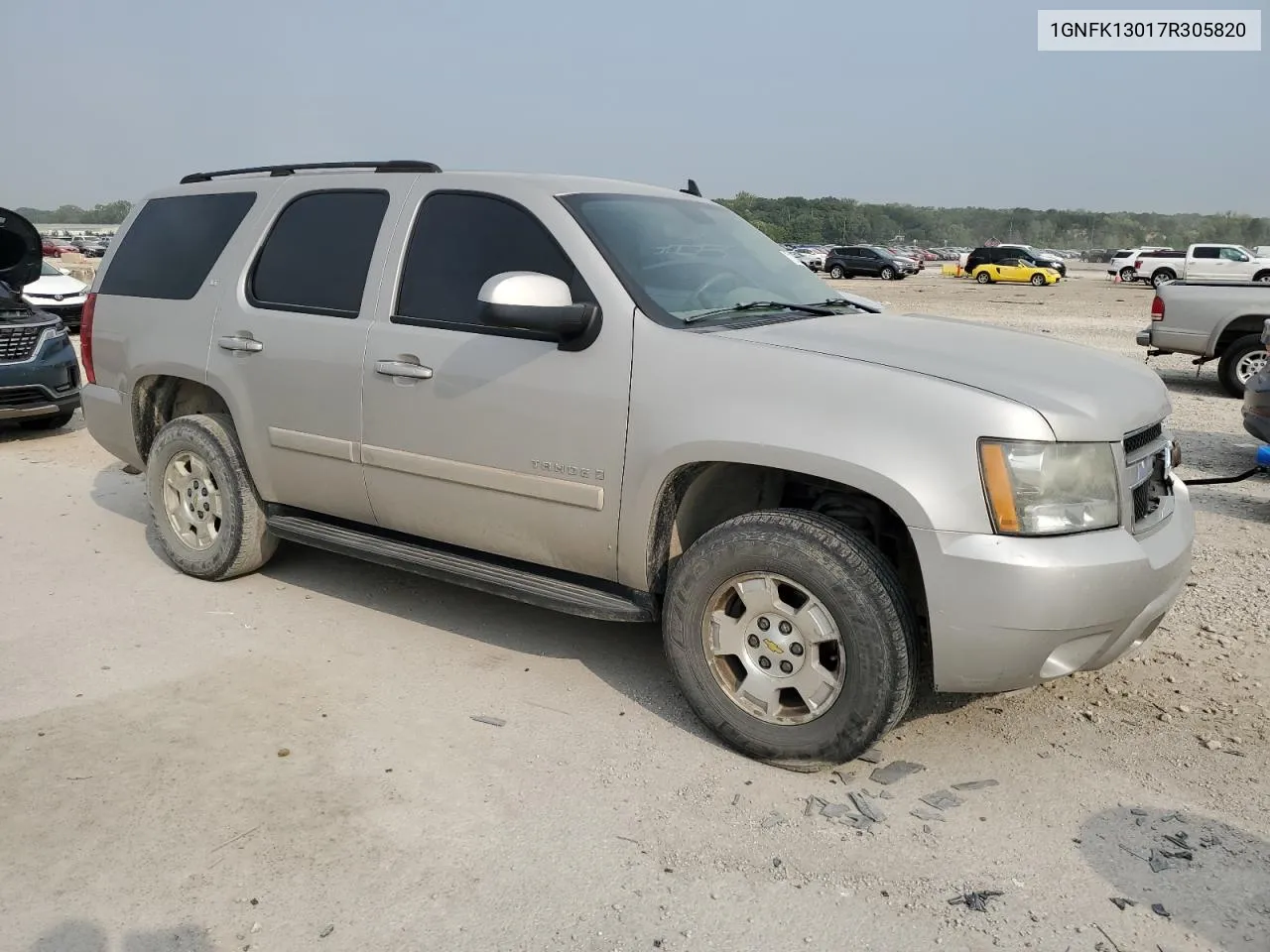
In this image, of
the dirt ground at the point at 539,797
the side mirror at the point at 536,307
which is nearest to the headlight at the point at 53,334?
the dirt ground at the point at 539,797

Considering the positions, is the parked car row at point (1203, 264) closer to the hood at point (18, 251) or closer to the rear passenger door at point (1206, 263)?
the rear passenger door at point (1206, 263)

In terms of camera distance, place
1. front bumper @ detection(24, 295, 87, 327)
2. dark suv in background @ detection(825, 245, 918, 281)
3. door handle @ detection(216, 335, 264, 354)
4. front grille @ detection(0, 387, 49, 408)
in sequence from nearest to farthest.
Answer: door handle @ detection(216, 335, 264, 354) → front grille @ detection(0, 387, 49, 408) → front bumper @ detection(24, 295, 87, 327) → dark suv in background @ detection(825, 245, 918, 281)

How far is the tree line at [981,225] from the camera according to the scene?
128625 mm

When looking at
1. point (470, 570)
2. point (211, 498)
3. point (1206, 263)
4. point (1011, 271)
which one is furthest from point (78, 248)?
point (470, 570)

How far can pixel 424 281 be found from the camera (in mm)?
4281

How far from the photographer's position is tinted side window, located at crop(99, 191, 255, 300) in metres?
5.14

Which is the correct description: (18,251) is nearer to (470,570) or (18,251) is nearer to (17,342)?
(17,342)

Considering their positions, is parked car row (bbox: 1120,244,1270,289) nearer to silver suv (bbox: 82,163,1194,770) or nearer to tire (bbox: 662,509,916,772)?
silver suv (bbox: 82,163,1194,770)

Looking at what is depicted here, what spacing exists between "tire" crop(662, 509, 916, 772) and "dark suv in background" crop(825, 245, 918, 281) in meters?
45.3

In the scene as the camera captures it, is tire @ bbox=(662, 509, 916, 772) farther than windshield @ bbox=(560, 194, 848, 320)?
No

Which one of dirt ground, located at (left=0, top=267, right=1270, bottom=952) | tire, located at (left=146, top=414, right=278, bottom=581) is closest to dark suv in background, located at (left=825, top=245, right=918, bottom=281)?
dirt ground, located at (left=0, top=267, right=1270, bottom=952)

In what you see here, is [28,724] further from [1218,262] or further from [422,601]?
[1218,262]

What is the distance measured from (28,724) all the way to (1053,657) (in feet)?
11.4

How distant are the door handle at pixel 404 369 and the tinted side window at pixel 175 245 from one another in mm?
1431
